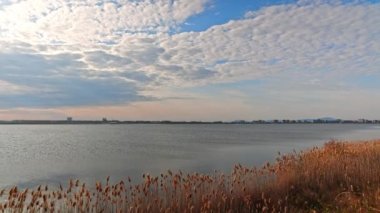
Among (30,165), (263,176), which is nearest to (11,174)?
(30,165)

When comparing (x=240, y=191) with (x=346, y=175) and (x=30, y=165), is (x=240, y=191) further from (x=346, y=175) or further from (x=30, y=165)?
(x=30, y=165)

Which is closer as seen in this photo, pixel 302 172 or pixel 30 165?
pixel 302 172

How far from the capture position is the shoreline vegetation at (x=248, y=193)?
8008 mm

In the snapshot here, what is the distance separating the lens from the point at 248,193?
32.5ft

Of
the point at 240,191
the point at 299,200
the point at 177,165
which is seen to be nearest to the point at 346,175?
the point at 299,200

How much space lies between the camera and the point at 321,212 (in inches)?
344

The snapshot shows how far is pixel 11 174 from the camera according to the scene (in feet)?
66.1

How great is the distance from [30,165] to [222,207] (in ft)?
62.4

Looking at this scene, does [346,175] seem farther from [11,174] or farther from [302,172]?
[11,174]

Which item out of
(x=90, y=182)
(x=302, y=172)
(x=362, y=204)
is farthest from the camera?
(x=90, y=182)

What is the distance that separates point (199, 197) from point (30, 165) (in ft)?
60.4

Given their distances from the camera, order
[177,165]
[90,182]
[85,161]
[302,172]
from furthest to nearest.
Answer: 1. [85,161]
2. [177,165]
3. [90,182]
4. [302,172]

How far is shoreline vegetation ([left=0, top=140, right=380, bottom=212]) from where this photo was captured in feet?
26.3

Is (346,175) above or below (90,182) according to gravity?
above
